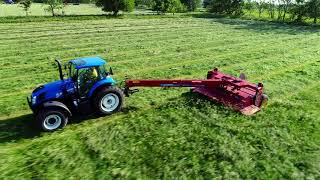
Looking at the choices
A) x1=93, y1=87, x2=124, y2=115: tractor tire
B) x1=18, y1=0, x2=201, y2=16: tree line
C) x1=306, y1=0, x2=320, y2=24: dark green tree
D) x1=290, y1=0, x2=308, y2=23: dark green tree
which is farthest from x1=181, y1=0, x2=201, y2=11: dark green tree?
x1=93, y1=87, x2=124, y2=115: tractor tire

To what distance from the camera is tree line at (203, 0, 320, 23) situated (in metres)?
51.2

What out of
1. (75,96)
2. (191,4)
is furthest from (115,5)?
(75,96)

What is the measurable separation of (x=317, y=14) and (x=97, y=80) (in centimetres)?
4892

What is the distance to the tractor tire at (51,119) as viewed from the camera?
9.64 m

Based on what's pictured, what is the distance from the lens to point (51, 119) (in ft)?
32.6

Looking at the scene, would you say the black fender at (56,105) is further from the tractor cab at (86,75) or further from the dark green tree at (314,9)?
the dark green tree at (314,9)

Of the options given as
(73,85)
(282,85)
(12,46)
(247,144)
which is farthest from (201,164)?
(12,46)

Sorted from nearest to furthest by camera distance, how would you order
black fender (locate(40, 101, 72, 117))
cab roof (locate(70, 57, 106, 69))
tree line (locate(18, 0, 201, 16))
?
black fender (locate(40, 101, 72, 117))
cab roof (locate(70, 57, 106, 69))
tree line (locate(18, 0, 201, 16))

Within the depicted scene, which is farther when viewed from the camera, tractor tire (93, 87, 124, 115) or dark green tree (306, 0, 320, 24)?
dark green tree (306, 0, 320, 24)

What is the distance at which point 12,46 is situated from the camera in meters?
24.6

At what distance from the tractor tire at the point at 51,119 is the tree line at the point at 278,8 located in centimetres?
4960

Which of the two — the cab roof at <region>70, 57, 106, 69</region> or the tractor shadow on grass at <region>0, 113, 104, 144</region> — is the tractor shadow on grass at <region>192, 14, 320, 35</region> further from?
the tractor shadow on grass at <region>0, 113, 104, 144</region>

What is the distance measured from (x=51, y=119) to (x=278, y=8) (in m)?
64.8

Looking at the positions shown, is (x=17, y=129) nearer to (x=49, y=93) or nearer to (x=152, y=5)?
(x=49, y=93)
